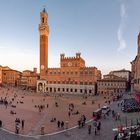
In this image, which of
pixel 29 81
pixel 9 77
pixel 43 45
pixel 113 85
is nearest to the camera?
pixel 113 85

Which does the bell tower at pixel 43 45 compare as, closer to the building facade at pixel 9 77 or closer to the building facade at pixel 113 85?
the building facade at pixel 113 85

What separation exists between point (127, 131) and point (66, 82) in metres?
64.6

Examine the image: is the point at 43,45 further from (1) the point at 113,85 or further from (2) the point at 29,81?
(1) the point at 113,85

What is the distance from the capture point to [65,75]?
269 feet

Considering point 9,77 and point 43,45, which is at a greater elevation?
point 43,45

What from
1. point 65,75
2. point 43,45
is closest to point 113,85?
point 65,75

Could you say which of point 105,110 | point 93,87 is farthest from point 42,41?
point 105,110

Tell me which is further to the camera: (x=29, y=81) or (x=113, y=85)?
(x=29, y=81)

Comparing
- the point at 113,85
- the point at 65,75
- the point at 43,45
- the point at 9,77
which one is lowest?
the point at 113,85

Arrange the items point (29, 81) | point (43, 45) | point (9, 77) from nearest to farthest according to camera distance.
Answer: point (43, 45)
point (29, 81)
point (9, 77)

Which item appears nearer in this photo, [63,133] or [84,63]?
[63,133]

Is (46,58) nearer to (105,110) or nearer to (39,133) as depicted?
(105,110)

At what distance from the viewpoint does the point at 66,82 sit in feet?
267

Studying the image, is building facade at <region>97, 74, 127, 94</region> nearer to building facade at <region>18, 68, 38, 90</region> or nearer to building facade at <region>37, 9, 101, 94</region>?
building facade at <region>37, 9, 101, 94</region>
